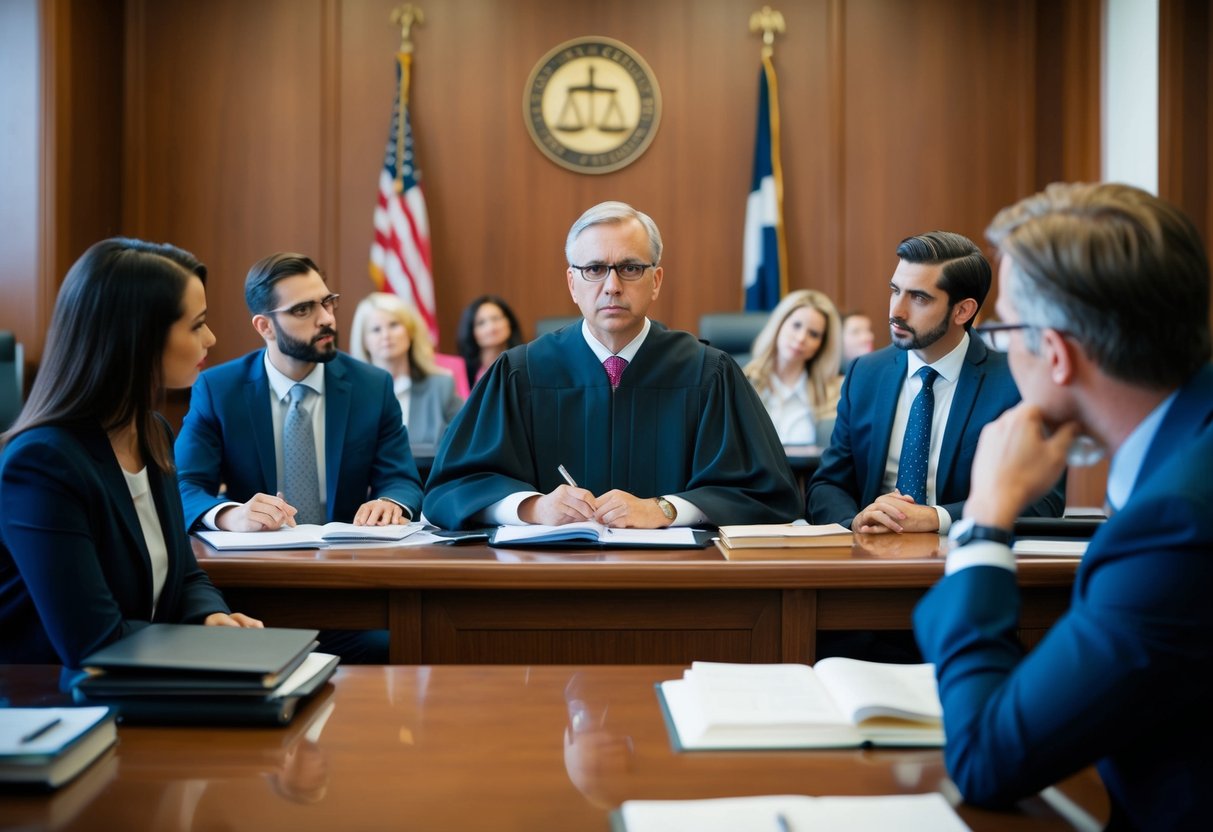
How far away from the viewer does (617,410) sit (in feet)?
10.1

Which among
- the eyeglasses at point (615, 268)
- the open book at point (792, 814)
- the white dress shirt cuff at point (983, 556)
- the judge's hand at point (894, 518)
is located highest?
the eyeglasses at point (615, 268)

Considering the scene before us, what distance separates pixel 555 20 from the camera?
23.9 ft

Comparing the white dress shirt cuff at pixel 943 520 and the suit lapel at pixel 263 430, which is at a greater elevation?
the suit lapel at pixel 263 430

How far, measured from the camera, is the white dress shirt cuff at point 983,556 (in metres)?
1.22

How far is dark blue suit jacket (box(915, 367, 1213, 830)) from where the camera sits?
3.43ft

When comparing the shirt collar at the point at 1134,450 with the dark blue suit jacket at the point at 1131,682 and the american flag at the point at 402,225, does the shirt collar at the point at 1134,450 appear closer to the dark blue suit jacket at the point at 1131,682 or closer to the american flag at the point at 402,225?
the dark blue suit jacket at the point at 1131,682

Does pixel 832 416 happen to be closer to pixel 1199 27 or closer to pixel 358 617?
pixel 1199 27

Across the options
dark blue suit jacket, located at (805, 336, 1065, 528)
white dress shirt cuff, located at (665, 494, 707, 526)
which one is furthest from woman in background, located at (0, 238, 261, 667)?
dark blue suit jacket, located at (805, 336, 1065, 528)

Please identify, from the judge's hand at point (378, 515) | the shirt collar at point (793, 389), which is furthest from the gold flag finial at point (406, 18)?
the judge's hand at point (378, 515)

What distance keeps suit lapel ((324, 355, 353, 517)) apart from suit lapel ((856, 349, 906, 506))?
1625mm

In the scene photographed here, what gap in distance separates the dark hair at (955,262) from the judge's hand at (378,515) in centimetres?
167

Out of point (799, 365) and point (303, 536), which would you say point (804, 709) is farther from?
point (799, 365)

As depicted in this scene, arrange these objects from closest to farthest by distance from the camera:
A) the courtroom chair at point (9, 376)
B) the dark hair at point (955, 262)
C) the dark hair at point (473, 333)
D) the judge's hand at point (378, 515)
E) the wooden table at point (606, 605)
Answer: the wooden table at point (606, 605)
the judge's hand at point (378, 515)
the dark hair at point (955, 262)
the courtroom chair at point (9, 376)
the dark hair at point (473, 333)

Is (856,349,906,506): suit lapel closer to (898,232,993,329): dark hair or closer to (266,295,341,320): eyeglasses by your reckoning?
(898,232,993,329): dark hair
